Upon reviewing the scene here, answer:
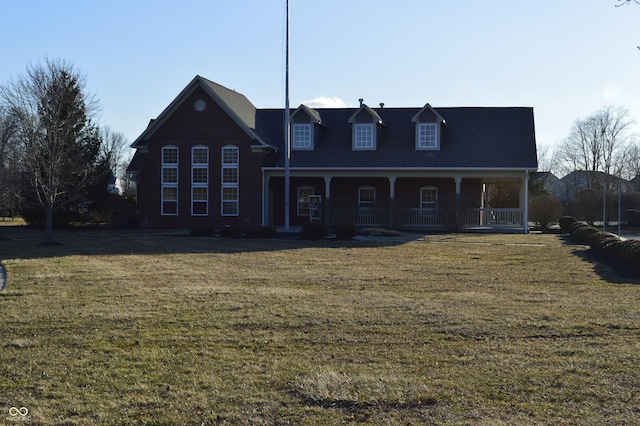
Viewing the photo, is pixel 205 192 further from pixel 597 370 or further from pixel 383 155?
pixel 597 370

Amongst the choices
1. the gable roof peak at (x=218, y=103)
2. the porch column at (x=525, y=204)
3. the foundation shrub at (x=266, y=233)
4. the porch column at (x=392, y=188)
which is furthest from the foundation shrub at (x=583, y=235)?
the gable roof peak at (x=218, y=103)

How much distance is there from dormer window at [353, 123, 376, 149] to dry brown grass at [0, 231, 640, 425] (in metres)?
20.8

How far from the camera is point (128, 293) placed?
13.3m

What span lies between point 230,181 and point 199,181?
1731 mm

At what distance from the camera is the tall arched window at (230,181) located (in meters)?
37.4

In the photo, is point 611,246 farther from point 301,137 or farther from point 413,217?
point 301,137

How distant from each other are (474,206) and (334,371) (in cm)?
2965

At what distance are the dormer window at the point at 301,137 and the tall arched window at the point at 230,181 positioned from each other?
342 cm

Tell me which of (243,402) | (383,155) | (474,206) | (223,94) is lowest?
(243,402)

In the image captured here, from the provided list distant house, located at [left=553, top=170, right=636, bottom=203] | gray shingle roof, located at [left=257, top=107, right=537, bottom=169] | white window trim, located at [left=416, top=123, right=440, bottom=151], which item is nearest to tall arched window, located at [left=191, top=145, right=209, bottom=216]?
gray shingle roof, located at [left=257, top=107, right=537, bottom=169]

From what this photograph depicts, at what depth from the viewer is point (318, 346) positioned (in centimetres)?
899

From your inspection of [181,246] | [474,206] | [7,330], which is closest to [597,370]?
[7,330]

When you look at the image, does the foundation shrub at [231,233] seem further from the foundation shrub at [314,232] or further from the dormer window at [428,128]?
the dormer window at [428,128]

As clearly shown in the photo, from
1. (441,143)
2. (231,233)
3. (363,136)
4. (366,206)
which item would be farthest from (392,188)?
(231,233)
